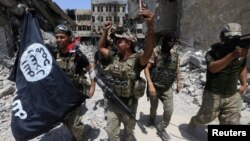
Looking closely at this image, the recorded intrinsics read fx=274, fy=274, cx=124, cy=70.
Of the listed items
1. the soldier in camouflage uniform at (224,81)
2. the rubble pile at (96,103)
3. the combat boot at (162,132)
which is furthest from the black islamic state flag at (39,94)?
the soldier in camouflage uniform at (224,81)

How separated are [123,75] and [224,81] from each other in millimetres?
1404

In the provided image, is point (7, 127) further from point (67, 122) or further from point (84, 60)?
point (84, 60)

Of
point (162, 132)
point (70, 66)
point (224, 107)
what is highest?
point (70, 66)

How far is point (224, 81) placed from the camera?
3.69 m

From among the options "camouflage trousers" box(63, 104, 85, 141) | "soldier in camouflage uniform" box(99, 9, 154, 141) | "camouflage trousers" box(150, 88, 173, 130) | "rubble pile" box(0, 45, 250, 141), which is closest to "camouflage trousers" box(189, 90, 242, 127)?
"camouflage trousers" box(150, 88, 173, 130)

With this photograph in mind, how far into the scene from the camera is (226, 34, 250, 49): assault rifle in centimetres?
316

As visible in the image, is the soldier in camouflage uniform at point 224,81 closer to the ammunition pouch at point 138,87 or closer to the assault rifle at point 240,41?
the assault rifle at point 240,41

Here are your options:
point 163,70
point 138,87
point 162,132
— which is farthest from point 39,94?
point 162,132

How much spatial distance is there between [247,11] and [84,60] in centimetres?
680

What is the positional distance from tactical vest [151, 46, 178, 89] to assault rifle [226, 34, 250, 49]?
1083 millimetres

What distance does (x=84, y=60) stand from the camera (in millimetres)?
3611

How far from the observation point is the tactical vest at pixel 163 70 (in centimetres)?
424

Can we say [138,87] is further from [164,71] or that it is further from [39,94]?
[39,94]

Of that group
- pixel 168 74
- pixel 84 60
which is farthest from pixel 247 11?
pixel 84 60
